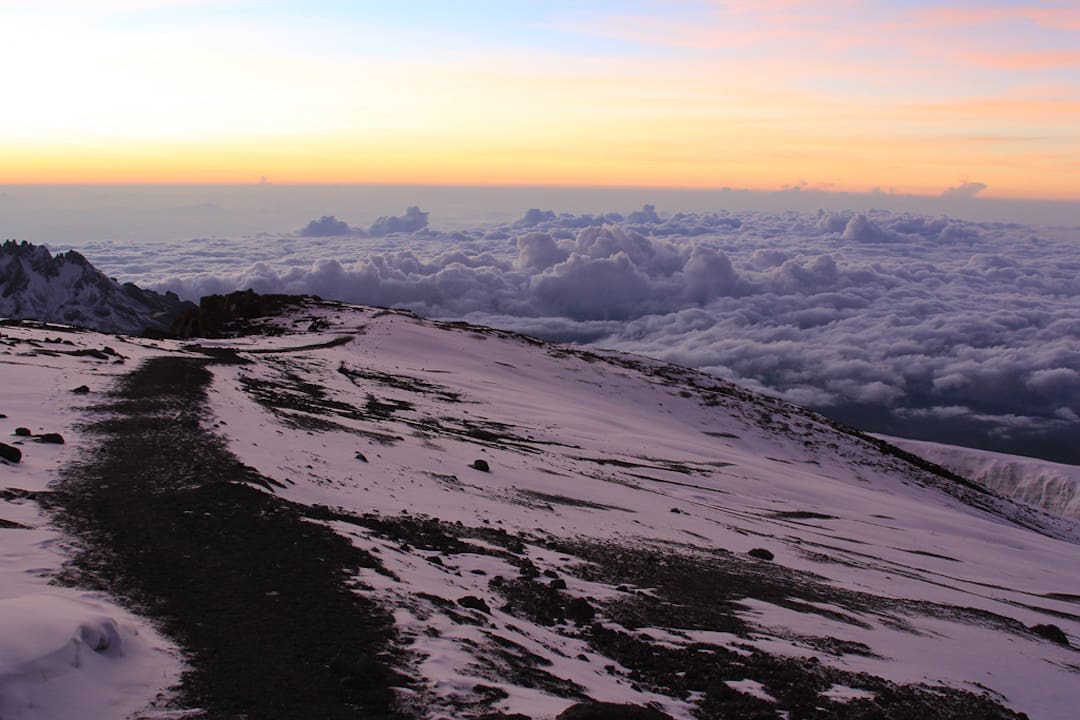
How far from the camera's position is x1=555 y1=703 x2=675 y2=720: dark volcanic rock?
8141mm

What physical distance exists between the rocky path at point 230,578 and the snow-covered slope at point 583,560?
9cm

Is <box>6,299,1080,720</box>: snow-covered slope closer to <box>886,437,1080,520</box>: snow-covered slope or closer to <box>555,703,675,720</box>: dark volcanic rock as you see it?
<box>555,703,675,720</box>: dark volcanic rock

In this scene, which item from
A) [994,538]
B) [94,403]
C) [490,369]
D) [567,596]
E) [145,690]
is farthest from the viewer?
[490,369]

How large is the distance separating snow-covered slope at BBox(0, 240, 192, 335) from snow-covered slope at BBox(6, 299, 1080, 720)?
6548 inches

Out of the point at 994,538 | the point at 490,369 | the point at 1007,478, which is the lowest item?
the point at 1007,478

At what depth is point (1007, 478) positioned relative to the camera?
185m

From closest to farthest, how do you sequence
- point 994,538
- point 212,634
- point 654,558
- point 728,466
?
1. point 212,634
2. point 654,558
3. point 994,538
4. point 728,466

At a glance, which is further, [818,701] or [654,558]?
[654,558]

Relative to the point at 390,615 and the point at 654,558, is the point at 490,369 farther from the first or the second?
the point at 390,615

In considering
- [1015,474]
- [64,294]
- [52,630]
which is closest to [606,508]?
[52,630]

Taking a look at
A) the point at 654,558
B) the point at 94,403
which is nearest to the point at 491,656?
the point at 654,558

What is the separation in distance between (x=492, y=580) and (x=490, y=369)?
44.4 meters

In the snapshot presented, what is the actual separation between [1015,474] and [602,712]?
700 feet

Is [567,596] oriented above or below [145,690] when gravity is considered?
below
